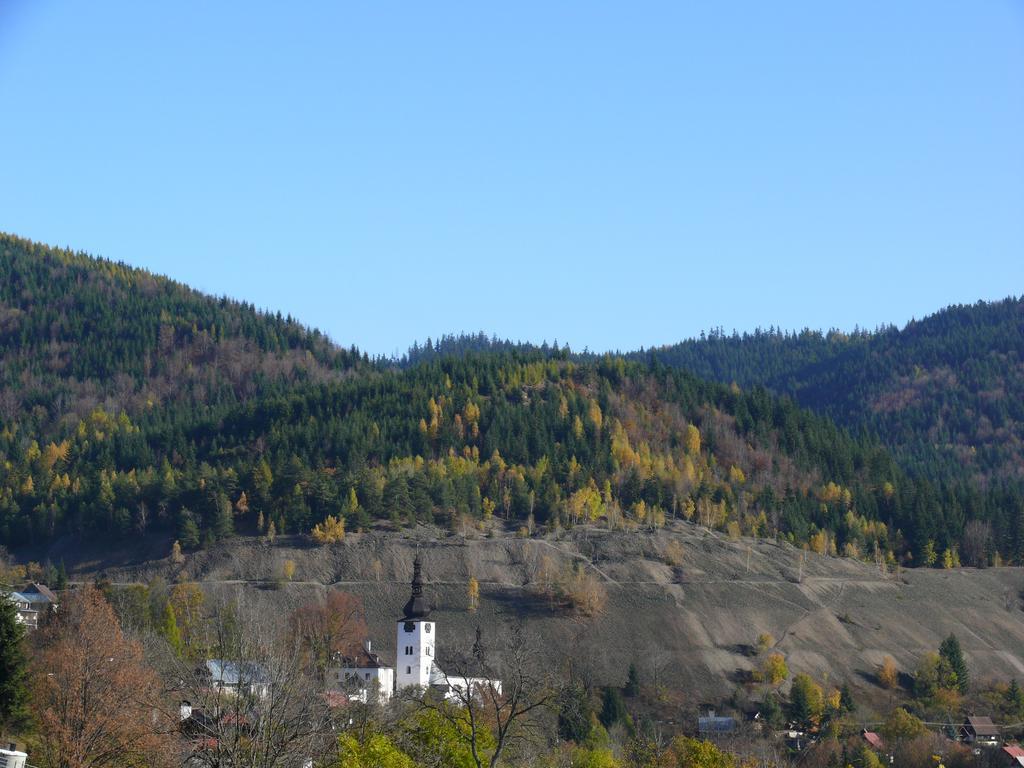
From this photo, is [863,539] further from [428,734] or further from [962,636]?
[428,734]

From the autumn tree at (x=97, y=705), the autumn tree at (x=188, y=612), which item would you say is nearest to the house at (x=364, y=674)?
the autumn tree at (x=188, y=612)

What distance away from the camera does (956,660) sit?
14650 centimetres

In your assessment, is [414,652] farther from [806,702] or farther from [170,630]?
[806,702]

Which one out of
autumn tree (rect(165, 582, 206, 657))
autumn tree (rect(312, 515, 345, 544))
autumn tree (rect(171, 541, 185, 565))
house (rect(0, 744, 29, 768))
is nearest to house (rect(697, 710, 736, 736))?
autumn tree (rect(165, 582, 206, 657))

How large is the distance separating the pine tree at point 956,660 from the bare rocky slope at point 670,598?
379cm

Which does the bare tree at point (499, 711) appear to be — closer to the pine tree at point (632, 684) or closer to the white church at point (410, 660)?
the white church at point (410, 660)

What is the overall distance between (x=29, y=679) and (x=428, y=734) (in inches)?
870

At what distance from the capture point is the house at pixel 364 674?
109 m

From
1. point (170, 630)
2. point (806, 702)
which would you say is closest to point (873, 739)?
point (806, 702)

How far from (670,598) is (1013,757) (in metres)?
44.2

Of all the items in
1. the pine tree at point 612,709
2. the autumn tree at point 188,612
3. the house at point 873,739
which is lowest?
the house at point 873,739

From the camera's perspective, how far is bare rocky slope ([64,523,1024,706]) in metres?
146

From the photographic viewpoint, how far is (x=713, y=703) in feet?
446

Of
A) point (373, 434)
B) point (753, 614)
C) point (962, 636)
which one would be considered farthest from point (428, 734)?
point (373, 434)
